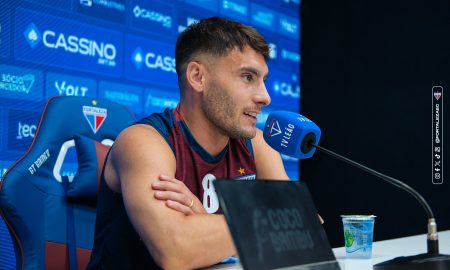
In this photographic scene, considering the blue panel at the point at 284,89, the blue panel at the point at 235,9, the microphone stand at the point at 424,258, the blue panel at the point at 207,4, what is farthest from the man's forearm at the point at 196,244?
the blue panel at the point at 284,89

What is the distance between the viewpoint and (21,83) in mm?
2385

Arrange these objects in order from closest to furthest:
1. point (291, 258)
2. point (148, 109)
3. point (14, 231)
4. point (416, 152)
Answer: point (291, 258) → point (14, 231) → point (148, 109) → point (416, 152)

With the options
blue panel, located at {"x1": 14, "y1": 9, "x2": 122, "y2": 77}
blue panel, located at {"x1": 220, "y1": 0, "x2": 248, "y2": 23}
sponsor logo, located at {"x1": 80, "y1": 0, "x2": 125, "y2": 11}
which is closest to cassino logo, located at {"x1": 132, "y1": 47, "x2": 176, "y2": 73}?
blue panel, located at {"x1": 14, "y1": 9, "x2": 122, "y2": 77}

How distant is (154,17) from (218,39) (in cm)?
146

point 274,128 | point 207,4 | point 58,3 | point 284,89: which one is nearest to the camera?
point 274,128

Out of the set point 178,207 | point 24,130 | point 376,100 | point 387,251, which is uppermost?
point 376,100

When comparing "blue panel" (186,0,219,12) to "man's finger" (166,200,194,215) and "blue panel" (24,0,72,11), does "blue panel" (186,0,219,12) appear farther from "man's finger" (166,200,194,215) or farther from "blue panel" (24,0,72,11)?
"man's finger" (166,200,194,215)

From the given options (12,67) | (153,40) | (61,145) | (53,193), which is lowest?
(53,193)

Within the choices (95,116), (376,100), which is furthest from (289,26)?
(95,116)

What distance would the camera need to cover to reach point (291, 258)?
738 mm

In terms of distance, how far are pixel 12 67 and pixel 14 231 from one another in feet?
3.59

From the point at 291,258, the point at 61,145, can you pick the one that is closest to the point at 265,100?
the point at 61,145

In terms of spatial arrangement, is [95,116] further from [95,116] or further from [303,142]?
[303,142]

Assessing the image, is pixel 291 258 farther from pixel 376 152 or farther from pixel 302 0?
pixel 302 0
